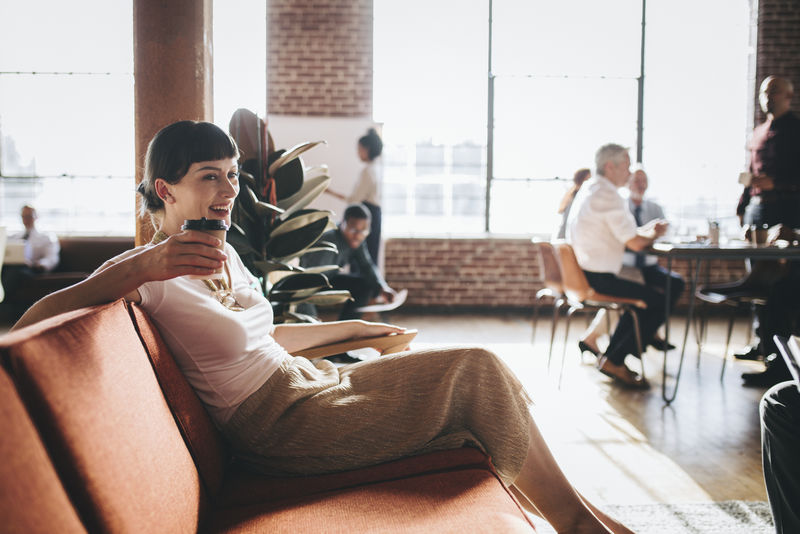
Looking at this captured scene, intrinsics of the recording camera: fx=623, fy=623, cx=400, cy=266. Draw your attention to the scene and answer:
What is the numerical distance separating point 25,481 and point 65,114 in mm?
6877

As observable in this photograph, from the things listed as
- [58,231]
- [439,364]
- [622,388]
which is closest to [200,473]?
[439,364]

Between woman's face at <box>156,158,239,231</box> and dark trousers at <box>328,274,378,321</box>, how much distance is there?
8.47 feet

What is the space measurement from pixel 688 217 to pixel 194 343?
20.9ft

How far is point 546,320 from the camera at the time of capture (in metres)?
6.10

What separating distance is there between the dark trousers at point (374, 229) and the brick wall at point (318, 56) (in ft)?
4.18

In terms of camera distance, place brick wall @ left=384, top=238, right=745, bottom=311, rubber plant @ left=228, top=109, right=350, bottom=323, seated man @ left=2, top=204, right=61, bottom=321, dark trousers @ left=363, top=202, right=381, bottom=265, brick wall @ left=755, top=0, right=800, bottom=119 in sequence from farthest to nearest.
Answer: brick wall @ left=384, top=238, right=745, bottom=311
brick wall @ left=755, top=0, right=800, bottom=119
seated man @ left=2, top=204, right=61, bottom=321
dark trousers @ left=363, top=202, right=381, bottom=265
rubber plant @ left=228, top=109, right=350, bottom=323

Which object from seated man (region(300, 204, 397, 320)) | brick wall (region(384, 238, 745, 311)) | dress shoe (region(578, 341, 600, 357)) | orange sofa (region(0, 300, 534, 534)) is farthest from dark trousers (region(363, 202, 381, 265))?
orange sofa (region(0, 300, 534, 534))

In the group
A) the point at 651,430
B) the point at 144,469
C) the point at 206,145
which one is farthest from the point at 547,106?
the point at 144,469

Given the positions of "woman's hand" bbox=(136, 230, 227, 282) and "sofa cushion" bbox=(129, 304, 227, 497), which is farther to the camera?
"sofa cushion" bbox=(129, 304, 227, 497)

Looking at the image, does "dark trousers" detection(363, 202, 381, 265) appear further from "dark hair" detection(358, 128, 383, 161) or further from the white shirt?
the white shirt

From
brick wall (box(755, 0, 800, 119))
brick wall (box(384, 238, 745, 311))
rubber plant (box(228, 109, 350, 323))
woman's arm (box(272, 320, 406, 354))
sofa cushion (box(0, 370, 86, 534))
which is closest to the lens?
sofa cushion (box(0, 370, 86, 534))

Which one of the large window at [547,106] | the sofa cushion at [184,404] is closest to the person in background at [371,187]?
the large window at [547,106]

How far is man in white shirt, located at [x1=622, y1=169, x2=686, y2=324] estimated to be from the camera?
4145 mm

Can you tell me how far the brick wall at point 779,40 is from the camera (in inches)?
247
